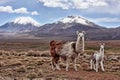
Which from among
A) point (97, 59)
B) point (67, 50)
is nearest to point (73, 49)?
point (67, 50)

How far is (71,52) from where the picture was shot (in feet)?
→ 74.6

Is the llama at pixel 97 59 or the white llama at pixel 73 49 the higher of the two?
the white llama at pixel 73 49

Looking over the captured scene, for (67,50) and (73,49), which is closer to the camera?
(73,49)

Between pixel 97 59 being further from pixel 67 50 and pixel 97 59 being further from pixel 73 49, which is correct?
pixel 67 50

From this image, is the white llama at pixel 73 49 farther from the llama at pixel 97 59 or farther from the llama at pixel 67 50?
the llama at pixel 97 59

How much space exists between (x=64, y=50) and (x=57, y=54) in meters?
0.85

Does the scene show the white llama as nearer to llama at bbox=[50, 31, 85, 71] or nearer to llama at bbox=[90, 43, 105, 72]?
llama at bbox=[50, 31, 85, 71]

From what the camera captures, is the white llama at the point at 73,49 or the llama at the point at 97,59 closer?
the white llama at the point at 73,49

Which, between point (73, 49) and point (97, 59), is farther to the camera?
point (97, 59)

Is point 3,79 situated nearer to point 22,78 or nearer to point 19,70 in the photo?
point 22,78

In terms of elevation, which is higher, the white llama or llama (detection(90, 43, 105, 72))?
the white llama

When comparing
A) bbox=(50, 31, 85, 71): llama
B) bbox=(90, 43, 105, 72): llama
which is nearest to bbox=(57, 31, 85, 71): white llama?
bbox=(50, 31, 85, 71): llama

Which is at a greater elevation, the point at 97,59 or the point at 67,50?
the point at 67,50

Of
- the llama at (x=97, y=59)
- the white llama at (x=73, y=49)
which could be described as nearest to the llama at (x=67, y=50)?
the white llama at (x=73, y=49)
